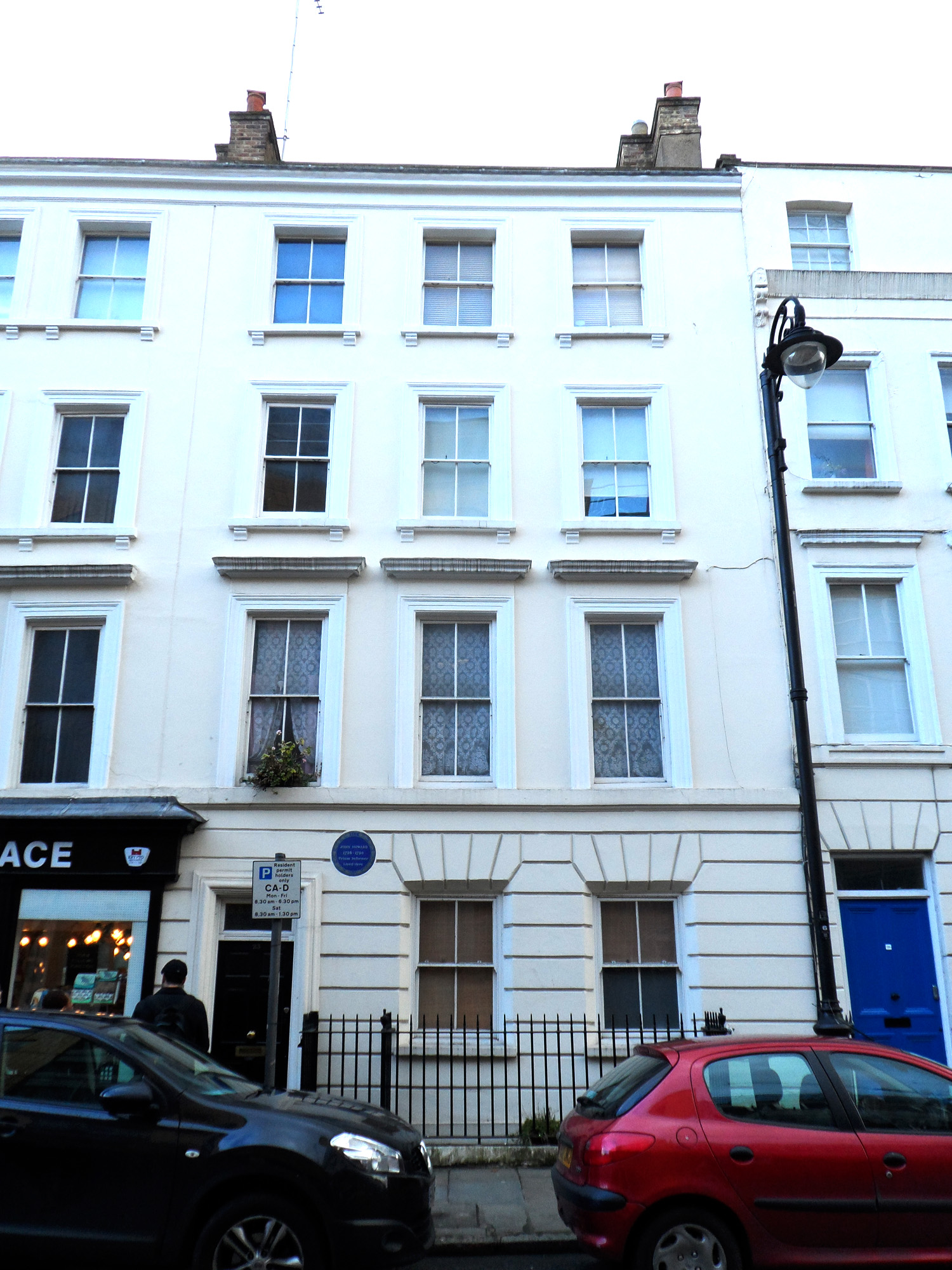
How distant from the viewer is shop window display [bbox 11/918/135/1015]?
37.1 ft

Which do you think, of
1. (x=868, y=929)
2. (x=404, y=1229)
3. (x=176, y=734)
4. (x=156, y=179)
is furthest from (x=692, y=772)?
(x=156, y=179)

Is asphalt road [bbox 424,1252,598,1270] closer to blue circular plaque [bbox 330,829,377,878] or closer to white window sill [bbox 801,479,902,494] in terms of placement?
blue circular plaque [bbox 330,829,377,878]

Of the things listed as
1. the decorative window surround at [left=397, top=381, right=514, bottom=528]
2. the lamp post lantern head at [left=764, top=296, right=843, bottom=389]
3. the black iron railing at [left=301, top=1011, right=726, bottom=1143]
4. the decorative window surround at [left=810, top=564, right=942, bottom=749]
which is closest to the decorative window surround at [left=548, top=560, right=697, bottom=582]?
the decorative window surround at [left=397, top=381, right=514, bottom=528]

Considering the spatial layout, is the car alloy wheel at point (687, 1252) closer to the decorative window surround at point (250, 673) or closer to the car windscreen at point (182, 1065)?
the car windscreen at point (182, 1065)

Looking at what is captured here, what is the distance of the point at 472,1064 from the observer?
1091 cm

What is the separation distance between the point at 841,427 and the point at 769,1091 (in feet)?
33.4

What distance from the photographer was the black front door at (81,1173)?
17.9 ft

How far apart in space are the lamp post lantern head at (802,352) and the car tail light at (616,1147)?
660 cm

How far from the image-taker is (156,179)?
47.5 feet

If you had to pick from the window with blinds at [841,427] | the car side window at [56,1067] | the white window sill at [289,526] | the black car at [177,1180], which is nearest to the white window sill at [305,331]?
the white window sill at [289,526]

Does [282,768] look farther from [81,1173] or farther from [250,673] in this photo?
[81,1173]

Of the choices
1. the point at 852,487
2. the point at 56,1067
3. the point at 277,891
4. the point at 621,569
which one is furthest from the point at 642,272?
the point at 56,1067

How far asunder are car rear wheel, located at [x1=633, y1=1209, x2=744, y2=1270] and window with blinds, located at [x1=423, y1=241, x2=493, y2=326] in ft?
38.7

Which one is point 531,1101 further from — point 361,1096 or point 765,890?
point 765,890
